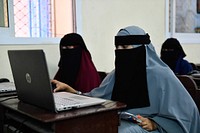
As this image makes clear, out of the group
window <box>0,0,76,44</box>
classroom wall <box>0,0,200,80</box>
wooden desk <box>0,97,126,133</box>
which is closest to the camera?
wooden desk <box>0,97,126,133</box>

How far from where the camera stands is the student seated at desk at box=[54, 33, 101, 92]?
2334mm

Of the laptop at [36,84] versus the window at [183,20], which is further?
the window at [183,20]

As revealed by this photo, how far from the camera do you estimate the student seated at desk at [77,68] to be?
2.33m

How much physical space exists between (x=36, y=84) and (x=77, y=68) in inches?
48.4

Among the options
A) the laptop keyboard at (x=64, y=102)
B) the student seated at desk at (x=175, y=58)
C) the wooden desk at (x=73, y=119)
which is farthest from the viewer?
the student seated at desk at (x=175, y=58)

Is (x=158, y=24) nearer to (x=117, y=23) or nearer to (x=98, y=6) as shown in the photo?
(x=117, y=23)

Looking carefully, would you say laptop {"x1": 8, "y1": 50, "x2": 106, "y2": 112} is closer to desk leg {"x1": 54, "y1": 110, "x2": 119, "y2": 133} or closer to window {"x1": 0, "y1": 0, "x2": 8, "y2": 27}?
desk leg {"x1": 54, "y1": 110, "x2": 119, "y2": 133}

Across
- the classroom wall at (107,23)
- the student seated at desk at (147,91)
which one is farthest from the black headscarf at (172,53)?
the student seated at desk at (147,91)

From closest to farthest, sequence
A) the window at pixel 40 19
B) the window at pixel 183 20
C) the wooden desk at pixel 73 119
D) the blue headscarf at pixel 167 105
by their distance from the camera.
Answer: the wooden desk at pixel 73 119 < the blue headscarf at pixel 167 105 < the window at pixel 40 19 < the window at pixel 183 20

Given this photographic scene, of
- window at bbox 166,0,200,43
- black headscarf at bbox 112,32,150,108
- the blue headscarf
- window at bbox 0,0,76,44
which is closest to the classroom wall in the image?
window at bbox 0,0,76,44

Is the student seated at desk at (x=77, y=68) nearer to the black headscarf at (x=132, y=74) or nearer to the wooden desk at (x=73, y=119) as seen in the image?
the black headscarf at (x=132, y=74)

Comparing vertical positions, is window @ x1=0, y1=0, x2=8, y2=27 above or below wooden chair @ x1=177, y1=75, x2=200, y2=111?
above

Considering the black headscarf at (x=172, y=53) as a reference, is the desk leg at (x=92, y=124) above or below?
below

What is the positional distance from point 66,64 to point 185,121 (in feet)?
Answer: 3.77
